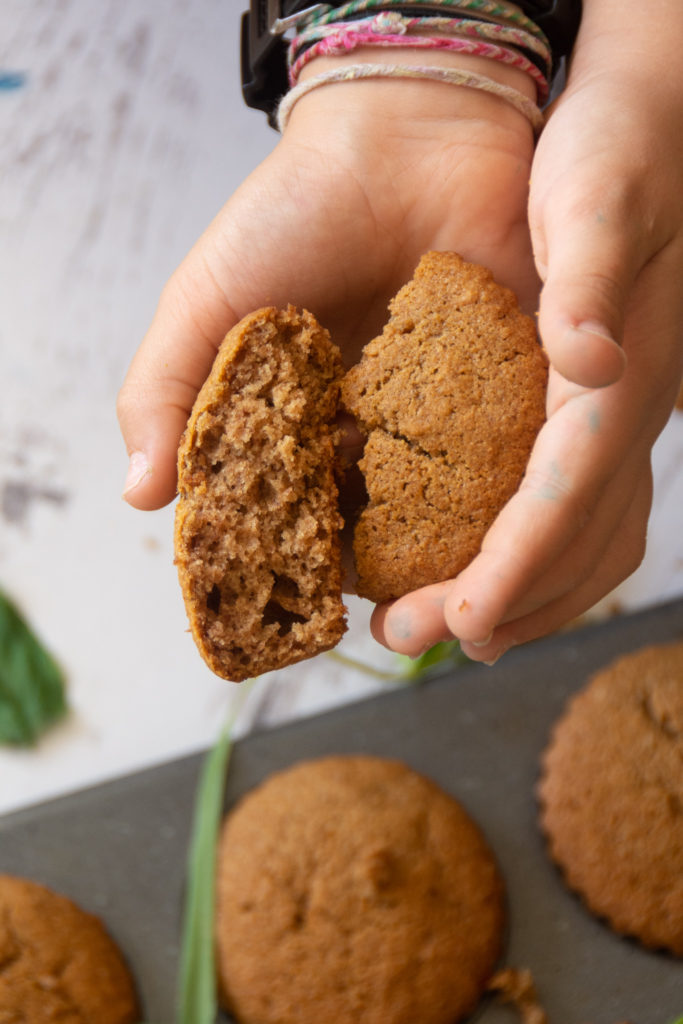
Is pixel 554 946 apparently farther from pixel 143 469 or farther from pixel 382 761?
pixel 143 469

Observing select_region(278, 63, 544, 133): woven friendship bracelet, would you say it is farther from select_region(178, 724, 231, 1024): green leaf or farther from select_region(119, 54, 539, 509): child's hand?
select_region(178, 724, 231, 1024): green leaf

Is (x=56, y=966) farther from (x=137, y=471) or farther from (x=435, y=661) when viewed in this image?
→ (x=137, y=471)

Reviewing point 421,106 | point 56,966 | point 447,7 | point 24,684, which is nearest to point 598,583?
point 421,106

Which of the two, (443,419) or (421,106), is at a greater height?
(421,106)

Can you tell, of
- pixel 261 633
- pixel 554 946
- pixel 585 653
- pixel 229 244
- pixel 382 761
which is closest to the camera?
pixel 261 633

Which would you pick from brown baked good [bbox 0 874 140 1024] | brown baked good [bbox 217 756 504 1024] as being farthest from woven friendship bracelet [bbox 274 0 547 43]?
brown baked good [bbox 0 874 140 1024]

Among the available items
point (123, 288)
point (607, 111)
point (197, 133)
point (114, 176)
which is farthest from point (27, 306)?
point (607, 111)
